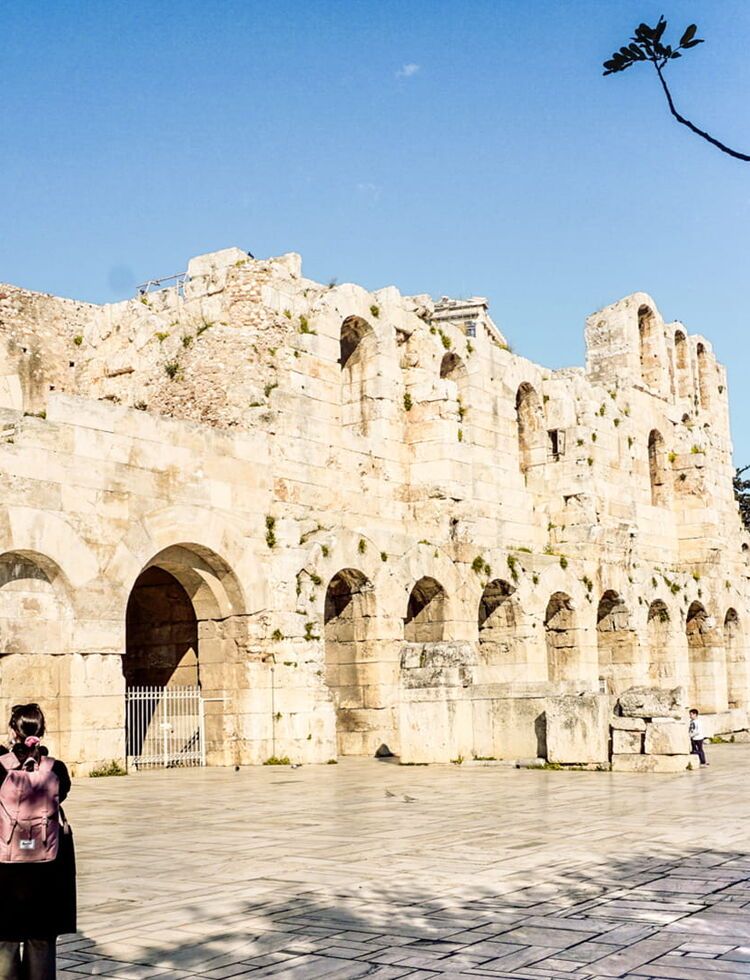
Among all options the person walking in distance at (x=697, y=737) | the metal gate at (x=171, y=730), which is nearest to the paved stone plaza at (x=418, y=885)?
the person walking in distance at (x=697, y=737)

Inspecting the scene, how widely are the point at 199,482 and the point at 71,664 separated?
3859 mm

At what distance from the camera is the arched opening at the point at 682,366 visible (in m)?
36.0

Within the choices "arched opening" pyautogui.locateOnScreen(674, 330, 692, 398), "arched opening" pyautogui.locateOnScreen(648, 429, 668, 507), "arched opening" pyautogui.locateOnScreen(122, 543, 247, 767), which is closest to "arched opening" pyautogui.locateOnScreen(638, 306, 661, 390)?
"arched opening" pyautogui.locateOnScreen(648, 429, 668, 507)

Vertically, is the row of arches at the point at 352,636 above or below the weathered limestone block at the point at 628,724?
above

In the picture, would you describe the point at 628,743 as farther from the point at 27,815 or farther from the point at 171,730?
the point at 27,815

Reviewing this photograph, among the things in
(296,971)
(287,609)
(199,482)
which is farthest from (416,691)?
(296,971)

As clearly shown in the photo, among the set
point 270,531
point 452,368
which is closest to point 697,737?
point 270,531

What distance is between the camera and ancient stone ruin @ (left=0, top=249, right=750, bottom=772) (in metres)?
16.7

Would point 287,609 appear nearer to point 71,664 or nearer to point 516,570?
point 71,664

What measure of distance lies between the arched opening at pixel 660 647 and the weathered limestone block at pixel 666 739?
14.7 m

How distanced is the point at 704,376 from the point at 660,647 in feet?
34.3

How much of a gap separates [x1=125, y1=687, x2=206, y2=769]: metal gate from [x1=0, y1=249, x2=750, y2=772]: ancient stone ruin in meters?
0.25

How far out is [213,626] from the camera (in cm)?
1972

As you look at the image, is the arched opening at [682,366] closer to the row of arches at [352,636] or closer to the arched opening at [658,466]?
the arched opening at [658,466]
